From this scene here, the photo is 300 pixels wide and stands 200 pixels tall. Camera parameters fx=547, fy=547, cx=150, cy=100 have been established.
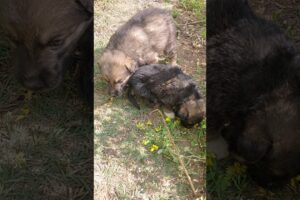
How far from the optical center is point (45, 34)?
2736mm

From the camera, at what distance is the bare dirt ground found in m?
2.32

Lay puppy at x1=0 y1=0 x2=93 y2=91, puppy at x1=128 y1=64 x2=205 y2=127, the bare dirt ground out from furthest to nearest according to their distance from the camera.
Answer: puppy at x1=0 y1=0 x2=93 y2=91, puppy at x1=128 y1=64 x2=205 y2=127, the bare dirt ground

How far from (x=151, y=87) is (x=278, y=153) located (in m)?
0.70

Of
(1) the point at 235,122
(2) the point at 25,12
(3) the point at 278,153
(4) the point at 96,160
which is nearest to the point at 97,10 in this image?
(2) the point at 25,12

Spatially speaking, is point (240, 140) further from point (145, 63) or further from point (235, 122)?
point (145, 63)

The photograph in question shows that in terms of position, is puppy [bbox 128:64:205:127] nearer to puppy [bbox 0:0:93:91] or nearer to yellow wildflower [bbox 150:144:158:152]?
yellow wildflower [bbox 150:144:158:152]

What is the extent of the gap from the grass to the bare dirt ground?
413mm

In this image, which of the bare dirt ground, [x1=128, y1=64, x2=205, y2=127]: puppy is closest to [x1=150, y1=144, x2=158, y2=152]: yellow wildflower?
the bare dirt ground

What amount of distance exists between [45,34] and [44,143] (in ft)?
1.95

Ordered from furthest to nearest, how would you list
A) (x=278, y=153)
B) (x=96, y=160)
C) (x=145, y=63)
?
(x=145, y=63)
(x=278, y=153)
(x=96, y=160)

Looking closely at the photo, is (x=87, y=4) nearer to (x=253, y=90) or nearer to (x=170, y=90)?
(x=170, y=90)

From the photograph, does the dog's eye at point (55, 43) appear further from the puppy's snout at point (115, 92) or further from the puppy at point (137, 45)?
the puppy's snout at point (115, 92)

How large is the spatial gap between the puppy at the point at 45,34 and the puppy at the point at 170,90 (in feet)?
1.25

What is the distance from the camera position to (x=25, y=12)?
2656mm
